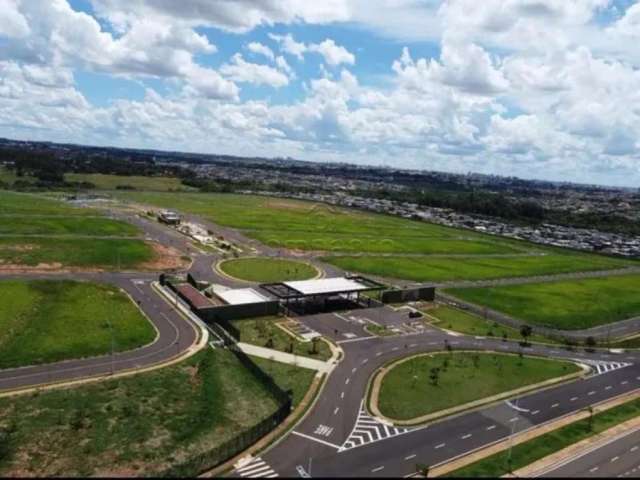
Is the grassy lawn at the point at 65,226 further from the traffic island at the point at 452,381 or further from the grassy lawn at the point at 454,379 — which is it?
the grassy lawn at the point at 454,379

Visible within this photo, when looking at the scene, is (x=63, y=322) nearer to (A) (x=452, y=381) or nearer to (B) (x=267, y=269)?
(B) (x=267, y=269)

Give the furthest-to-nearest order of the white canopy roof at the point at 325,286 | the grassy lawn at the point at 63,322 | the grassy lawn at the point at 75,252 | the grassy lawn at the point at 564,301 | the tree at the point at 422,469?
1. the grassy lawn at the point at 75,252
2. the grassy lawn at the point at 564,301
3. the white canopy roof at the point at 325,286
4. the grassy lawn at the point at 63,322
5. the tree at the point at 422,469

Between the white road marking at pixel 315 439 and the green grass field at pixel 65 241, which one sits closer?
the white road marking at pixel 315 439

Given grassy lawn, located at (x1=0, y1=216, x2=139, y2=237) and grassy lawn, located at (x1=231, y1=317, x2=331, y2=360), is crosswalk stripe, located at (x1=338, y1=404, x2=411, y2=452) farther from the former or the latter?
grassy lawn, located at (x1=0, y1=216, x2=139, y2=237)

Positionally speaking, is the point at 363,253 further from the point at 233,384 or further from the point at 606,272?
the point at 233,384

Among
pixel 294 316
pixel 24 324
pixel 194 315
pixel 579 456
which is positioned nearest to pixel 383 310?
pixel 294 316

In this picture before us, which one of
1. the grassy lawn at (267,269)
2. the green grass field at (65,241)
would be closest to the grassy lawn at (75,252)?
the green grass field at (65,241)

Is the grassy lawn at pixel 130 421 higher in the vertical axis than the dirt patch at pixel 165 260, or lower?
lower

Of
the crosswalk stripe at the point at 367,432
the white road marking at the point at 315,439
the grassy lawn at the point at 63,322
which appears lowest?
the white road marking at the point at 315,439

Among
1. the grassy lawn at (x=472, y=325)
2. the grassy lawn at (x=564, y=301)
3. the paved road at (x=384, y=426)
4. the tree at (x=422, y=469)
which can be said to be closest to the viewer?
the tree at (x=422, y=469)
